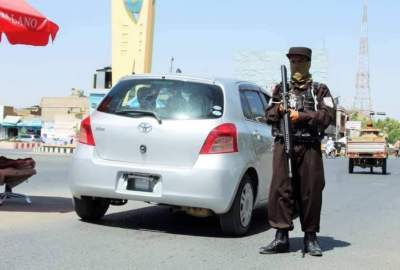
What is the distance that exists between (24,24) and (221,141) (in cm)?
322

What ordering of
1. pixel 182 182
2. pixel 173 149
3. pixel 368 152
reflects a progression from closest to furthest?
pixel 182 182 → pixel 173 149 → pixel 368 152

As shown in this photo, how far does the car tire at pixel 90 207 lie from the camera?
719 cm

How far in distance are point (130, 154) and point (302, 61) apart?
6.85 feet

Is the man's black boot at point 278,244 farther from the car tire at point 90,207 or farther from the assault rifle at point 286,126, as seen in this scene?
the car tire at point 90,207

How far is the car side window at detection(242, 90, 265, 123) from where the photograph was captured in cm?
750

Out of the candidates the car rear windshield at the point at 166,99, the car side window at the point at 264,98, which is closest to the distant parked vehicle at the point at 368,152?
the car side window at the point at 264,98

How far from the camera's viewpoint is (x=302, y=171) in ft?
18.9

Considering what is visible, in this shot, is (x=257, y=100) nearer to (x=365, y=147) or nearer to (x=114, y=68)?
(x=365, y=147)

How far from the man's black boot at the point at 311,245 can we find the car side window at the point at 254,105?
6.20 ft

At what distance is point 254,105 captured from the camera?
7.75m

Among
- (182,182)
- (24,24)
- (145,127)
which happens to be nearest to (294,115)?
(182,182)

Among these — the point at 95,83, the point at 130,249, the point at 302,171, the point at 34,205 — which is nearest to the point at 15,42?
the point at 34,205

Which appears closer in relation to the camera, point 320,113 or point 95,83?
point 320,113

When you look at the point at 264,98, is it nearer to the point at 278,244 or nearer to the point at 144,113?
the point at 144,113
